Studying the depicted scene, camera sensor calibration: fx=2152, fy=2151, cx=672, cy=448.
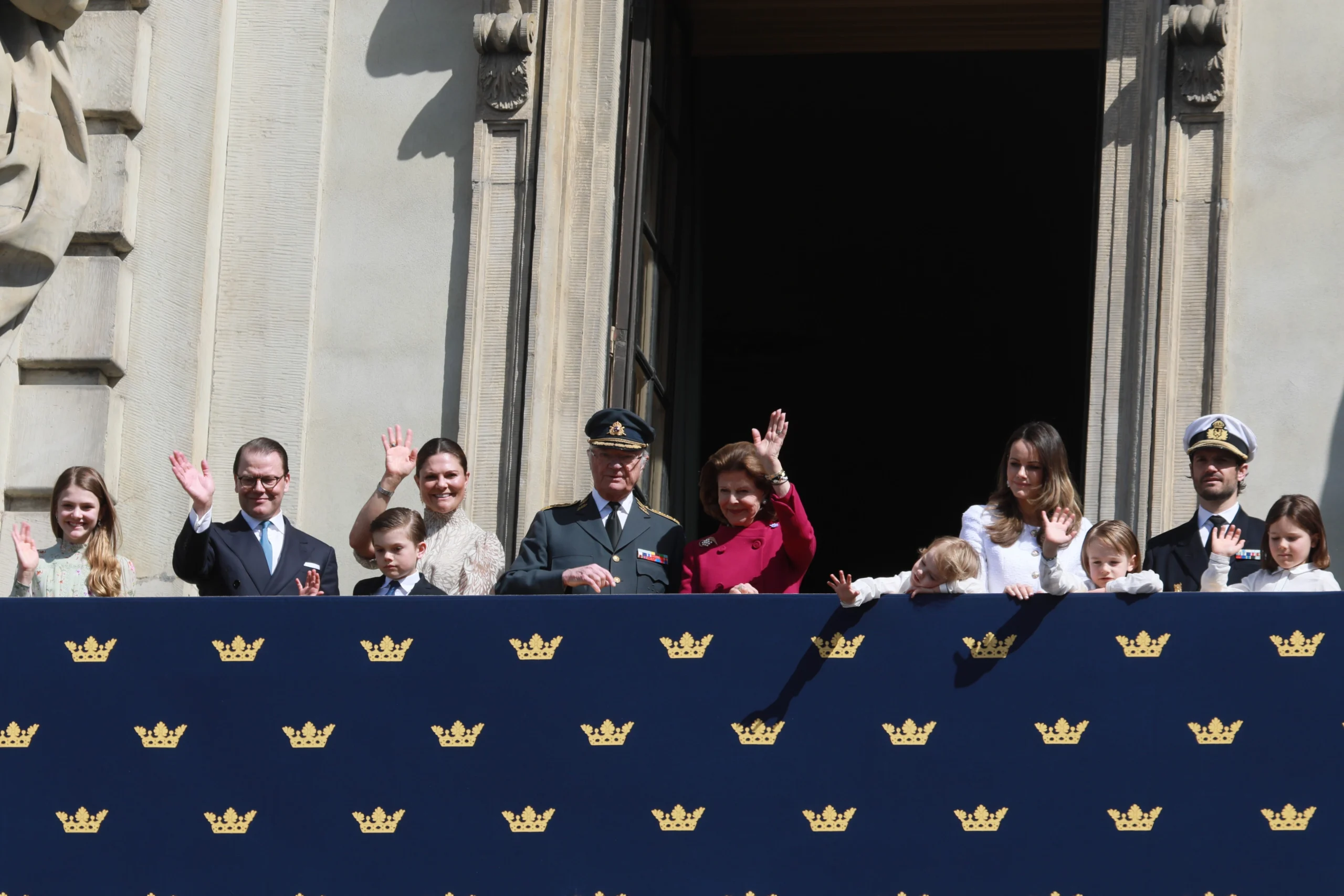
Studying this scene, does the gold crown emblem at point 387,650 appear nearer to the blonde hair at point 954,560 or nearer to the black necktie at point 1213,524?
the blonde hair at point 954,560

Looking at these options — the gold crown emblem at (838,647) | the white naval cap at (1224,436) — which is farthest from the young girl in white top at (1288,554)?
the gold crown emblem at (838,647)

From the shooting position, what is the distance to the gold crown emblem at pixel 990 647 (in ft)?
20.3

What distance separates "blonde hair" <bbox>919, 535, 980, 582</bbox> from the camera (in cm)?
623

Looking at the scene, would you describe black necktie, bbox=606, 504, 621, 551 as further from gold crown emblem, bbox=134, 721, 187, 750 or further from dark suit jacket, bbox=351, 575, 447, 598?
gold crown emblem, bbox=134, 721, 187, 750

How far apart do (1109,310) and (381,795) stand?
3824 mm

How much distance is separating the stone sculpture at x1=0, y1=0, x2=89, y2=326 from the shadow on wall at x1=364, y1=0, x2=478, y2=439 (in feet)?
4.36

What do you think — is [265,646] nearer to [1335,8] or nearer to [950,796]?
[950,796]

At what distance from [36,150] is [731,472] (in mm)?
3265

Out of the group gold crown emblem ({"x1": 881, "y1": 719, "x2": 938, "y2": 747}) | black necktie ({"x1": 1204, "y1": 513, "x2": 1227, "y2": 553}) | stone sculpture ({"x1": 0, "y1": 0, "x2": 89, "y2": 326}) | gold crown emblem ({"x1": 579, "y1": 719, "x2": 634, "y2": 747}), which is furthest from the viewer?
stone sculpture ({"x1": 0, "y1": 0, "x2": 89, "y2": 326})

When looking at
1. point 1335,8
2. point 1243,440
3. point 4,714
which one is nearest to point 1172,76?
point 1335,8

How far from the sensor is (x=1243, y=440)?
6934 millimetres

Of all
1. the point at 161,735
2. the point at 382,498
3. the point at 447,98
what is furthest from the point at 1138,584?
the point at 447,98

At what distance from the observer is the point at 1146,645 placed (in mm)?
6121

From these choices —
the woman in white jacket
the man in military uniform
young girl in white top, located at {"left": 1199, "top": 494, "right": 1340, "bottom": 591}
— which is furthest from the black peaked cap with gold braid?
young girl in white top, located at {"left": 1199, "top": 494, "right": 1340, "bottom": 591}
